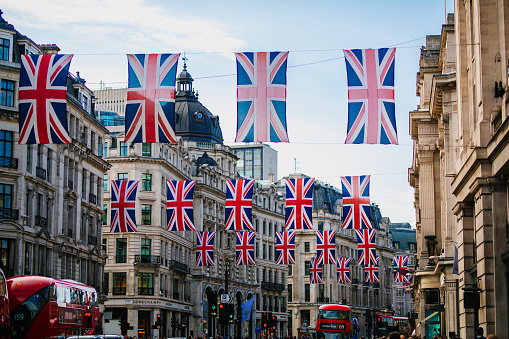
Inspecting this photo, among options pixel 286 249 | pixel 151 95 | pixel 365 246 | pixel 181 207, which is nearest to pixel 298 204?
pixel 181 207

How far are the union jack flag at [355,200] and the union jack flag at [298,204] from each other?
7.50ft

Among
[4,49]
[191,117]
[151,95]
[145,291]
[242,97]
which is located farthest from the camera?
[191,117]

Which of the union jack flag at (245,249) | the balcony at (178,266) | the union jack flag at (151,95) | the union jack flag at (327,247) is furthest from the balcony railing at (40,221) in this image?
the balcony at (178,266)

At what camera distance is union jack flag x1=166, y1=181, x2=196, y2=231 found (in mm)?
48844

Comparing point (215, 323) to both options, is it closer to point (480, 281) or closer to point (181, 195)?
point (181, 195)

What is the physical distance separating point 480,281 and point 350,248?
117 meters

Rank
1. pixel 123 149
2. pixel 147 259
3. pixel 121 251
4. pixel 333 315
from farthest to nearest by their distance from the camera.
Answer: pixel 123 149
pixel 147 259
pixel 121 251
pixel 333 315

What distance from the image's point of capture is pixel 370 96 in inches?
1178

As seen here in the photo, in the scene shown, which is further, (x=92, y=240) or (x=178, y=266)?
(x=178, y=266)

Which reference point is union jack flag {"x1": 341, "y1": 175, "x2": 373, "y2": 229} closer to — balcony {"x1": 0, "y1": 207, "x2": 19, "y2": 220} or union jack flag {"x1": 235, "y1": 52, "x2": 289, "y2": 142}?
balcony {"x1": 0, "y1": 207, "x2": 19, "y2": 220}

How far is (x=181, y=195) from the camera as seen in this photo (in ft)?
164

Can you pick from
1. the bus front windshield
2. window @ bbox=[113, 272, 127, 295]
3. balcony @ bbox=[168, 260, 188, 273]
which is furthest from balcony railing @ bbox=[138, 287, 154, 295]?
the bus front windshield

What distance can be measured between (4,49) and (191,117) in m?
46.2

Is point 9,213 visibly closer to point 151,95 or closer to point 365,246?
point 151,95
